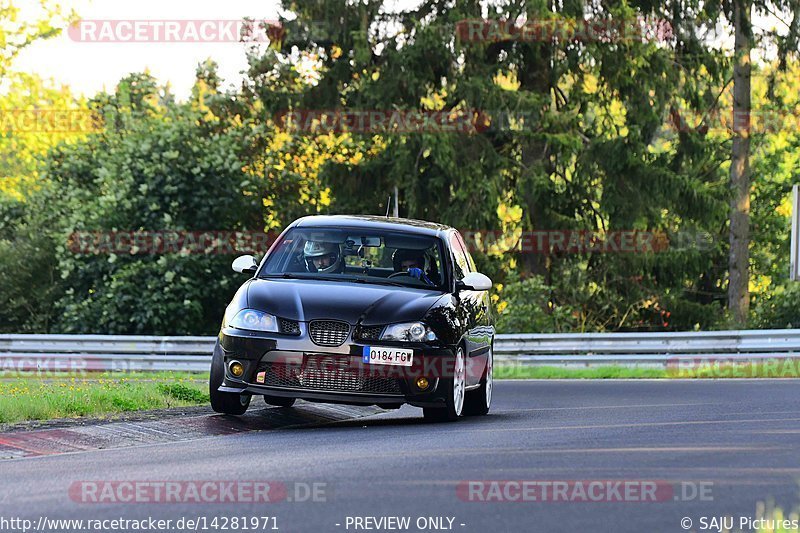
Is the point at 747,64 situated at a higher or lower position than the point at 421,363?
higher

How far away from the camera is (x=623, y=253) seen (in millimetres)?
37094

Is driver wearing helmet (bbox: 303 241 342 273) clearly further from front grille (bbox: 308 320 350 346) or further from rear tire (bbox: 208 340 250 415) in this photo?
front grille (bbox: 308 320 350 346)

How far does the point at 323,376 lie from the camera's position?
39.7 feet

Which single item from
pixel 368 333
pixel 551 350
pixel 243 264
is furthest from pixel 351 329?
pixel 551 350

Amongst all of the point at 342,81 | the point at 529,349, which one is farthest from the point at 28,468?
the point at 342,81

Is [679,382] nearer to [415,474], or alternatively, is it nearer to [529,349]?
[529,349]

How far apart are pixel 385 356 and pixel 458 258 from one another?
7.91ft

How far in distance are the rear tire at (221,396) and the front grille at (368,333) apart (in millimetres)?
1195

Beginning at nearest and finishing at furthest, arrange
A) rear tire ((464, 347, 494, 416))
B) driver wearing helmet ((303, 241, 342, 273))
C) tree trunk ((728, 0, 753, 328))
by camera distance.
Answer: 1. driver wearing helmet ((303, 241, 342, 273))
2. rear tire ((464, 347, 494, 416))
3. tree trunk ((728, 0, 753, 328))

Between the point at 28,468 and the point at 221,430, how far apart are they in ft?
9.46

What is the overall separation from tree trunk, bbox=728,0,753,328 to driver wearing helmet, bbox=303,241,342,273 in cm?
2494

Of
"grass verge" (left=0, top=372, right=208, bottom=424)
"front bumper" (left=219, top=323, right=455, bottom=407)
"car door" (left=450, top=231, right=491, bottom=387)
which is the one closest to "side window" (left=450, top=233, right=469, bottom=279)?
"car door" (left=450, top=231, right=491, bottom=387)

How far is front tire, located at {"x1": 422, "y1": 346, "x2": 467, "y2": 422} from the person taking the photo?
12641 millimetres

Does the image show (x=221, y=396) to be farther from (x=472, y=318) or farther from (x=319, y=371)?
(x=472, y=318)
